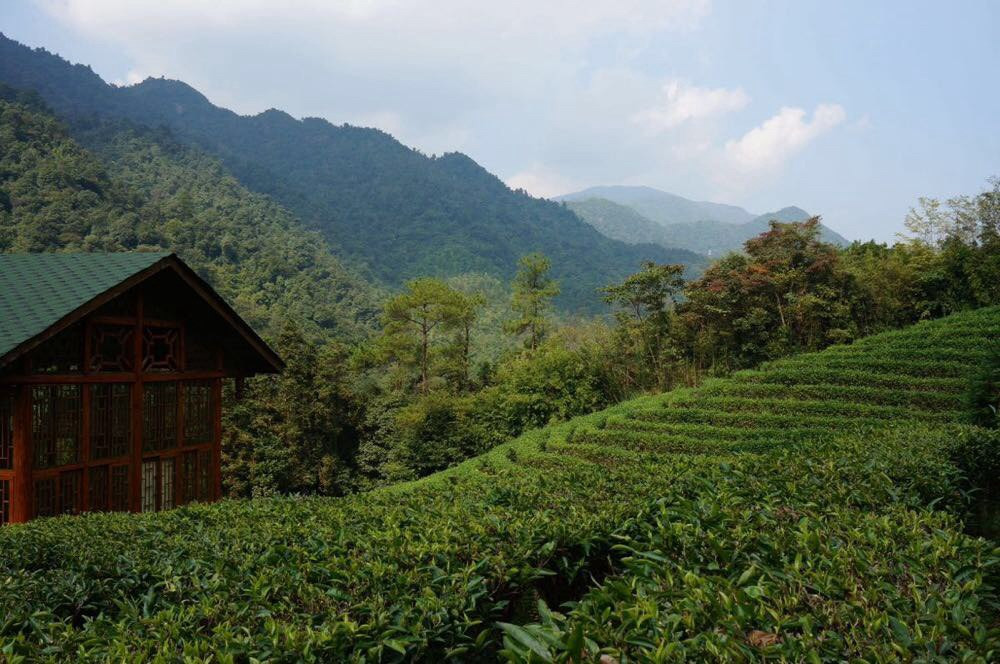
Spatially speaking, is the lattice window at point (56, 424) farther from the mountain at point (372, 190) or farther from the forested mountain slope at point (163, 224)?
the mountain at point (372, 190)

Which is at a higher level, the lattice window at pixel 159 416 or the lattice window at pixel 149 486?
the lattice window at pixel 159 416

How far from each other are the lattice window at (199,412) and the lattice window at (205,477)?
22cm

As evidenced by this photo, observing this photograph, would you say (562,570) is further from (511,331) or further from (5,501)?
(511,331)

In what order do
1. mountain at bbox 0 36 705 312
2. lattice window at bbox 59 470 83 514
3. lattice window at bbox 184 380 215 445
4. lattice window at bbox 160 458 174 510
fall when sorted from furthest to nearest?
mountain at bbox 0 36 705 312
lattice window at bbox 184 380 215 445
lattice window at bbox 160 458 174 510
lattice window at bbox 59 470 83 514

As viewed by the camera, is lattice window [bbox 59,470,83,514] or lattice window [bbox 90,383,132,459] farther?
lattice window [bbox 90,383,132,459]

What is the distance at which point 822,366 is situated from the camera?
13.9 m

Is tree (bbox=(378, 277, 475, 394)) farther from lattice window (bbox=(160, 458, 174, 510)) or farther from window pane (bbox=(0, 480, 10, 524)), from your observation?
window pane (bbox=(0, 480, 10, 524))

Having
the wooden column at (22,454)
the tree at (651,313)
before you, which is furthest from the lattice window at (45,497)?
the tree at (651,313)

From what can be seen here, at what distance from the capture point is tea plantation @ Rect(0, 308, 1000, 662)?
175cm

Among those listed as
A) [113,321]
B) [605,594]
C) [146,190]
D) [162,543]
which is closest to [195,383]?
[113,321]

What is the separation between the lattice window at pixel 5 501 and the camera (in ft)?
21.6

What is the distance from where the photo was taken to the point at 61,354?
705 cm

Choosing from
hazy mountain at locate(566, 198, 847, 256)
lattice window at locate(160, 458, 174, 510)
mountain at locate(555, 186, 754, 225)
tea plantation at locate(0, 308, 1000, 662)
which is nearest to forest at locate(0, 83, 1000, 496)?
lattice window at locate(160, 458, 174, 510)

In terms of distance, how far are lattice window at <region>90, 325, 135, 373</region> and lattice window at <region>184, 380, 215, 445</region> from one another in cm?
106
